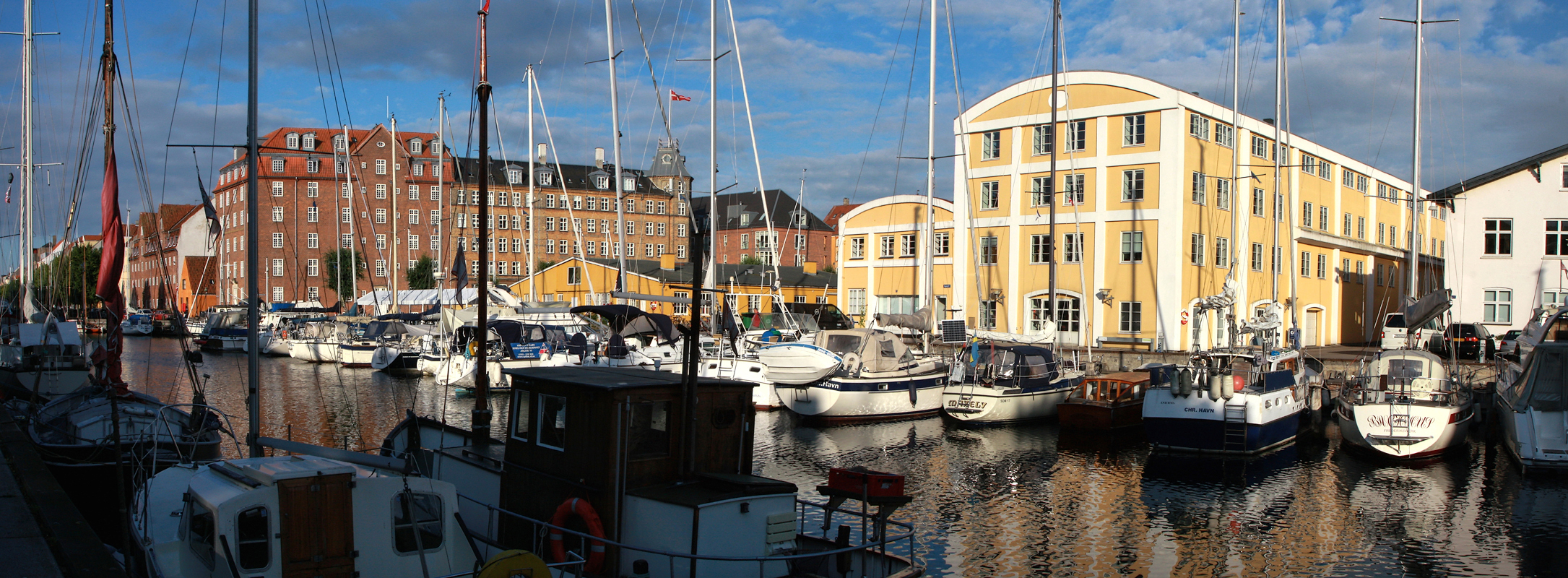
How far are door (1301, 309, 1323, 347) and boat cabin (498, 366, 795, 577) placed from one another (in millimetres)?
46916

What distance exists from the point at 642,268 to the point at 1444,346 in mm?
57465

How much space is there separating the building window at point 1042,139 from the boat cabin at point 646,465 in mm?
35660

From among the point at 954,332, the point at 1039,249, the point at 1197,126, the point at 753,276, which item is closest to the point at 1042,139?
the point at 1039,249

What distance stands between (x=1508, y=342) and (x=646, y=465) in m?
38.4

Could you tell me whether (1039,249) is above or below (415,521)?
above

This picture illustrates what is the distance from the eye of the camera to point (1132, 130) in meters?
43.0

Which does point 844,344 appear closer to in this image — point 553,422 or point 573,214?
point 553,422

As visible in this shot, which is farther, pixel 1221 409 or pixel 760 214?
pixel 760 214

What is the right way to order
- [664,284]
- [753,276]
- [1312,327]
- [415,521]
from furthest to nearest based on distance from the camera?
[753,276] < [664,284] < [1312,327] < [415,521]

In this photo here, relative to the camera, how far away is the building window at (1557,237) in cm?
3775

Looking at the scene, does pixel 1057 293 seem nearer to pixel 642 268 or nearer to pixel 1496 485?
pixel 1496 485

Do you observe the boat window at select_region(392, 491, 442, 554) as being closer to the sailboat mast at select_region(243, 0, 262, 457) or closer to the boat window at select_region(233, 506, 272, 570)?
the boat window at select_region(233, 506, 272, 570)

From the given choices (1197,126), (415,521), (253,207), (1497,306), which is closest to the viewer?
(415,521)

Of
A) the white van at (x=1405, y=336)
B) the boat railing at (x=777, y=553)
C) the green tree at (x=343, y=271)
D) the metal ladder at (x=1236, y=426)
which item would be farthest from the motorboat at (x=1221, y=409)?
the green tree at (x=343, y=271)
